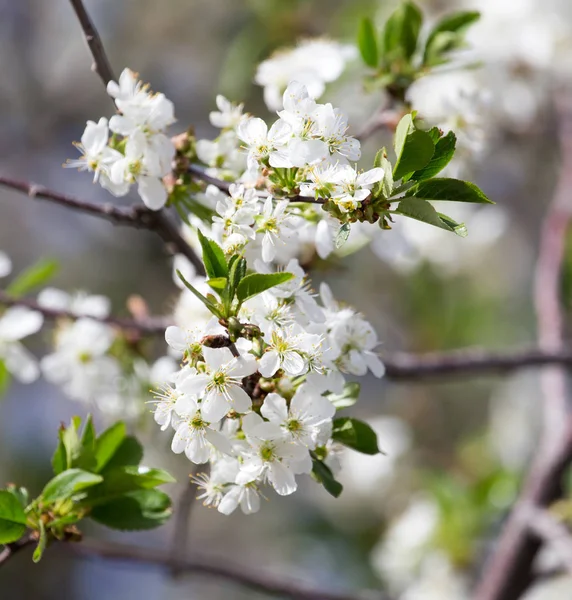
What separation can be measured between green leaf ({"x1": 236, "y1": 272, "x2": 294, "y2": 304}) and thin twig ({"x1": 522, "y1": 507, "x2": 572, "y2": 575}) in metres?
0.74

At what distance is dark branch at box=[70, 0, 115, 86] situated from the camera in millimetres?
648

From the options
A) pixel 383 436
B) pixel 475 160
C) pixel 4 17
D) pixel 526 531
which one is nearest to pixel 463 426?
pixel 383 436

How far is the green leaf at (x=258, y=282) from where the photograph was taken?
53 cm

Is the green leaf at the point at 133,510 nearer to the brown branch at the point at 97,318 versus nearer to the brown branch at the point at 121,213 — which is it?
the brown branch at the point at 121,213

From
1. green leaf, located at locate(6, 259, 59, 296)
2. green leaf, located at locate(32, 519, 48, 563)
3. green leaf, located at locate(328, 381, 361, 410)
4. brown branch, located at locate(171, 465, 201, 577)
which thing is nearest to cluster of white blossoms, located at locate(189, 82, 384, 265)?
green leaf, located at locate(328, 381, 361, 410)

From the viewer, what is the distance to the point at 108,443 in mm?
666

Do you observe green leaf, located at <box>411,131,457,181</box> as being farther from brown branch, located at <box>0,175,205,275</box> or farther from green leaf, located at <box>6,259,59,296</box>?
green leaf, located at <box>6,259,59,296</box>

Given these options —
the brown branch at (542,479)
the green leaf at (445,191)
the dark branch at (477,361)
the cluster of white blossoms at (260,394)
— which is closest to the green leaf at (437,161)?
the green leaf at (445,191)

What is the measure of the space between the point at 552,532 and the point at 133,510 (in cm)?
77

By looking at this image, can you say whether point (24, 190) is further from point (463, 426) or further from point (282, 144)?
point (463, 426)

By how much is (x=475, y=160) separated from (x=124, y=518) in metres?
0.58

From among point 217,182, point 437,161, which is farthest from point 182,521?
point 437,161

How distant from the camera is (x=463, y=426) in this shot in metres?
2.82

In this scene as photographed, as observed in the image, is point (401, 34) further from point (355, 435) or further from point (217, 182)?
point (355, 435)
